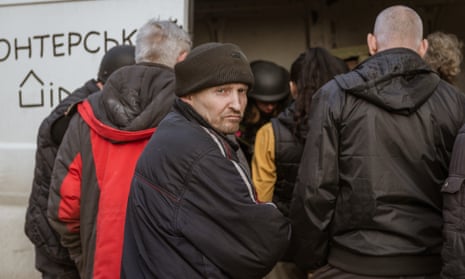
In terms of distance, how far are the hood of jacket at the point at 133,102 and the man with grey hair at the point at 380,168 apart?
59 centimetres

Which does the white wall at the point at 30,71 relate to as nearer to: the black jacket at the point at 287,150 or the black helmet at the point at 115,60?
the black helmet at the point at 115,60

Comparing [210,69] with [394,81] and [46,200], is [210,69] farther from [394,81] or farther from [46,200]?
[46,200]

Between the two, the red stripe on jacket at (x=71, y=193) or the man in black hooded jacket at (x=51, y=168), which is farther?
the man in black hooded jacket at (x=51, y=168)

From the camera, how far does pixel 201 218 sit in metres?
1.75

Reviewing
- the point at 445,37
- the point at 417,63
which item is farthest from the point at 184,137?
the point at 445,37

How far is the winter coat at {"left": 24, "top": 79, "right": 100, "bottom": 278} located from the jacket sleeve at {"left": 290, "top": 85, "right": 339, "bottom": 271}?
1109 millimetres

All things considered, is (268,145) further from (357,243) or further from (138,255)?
(138,255)

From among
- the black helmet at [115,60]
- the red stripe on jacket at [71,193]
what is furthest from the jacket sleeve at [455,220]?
the black helmet at [115,60]

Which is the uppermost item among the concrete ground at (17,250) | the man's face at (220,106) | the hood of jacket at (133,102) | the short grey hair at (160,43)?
the short grey hair at (160,43)

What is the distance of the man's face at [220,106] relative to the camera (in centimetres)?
190

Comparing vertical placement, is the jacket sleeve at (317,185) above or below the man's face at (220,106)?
below

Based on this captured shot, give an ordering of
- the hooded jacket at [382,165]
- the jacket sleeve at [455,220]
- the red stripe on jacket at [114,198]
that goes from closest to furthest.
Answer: the jacket sleeve at [455,220] < the hooded jacket at [382,165] < the red stripe on jacket at [114,198]

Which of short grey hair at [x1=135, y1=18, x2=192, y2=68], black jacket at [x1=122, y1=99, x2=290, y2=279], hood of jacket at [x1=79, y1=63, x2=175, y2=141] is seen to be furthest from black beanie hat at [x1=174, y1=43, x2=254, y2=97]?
short grey hair at [x1=135, y1=18, x2=192, y2=68]

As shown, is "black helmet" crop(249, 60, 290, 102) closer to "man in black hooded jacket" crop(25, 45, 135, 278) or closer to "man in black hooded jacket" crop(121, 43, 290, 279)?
"man in black hooded jacket" crop(25, 45, 135, 278)
